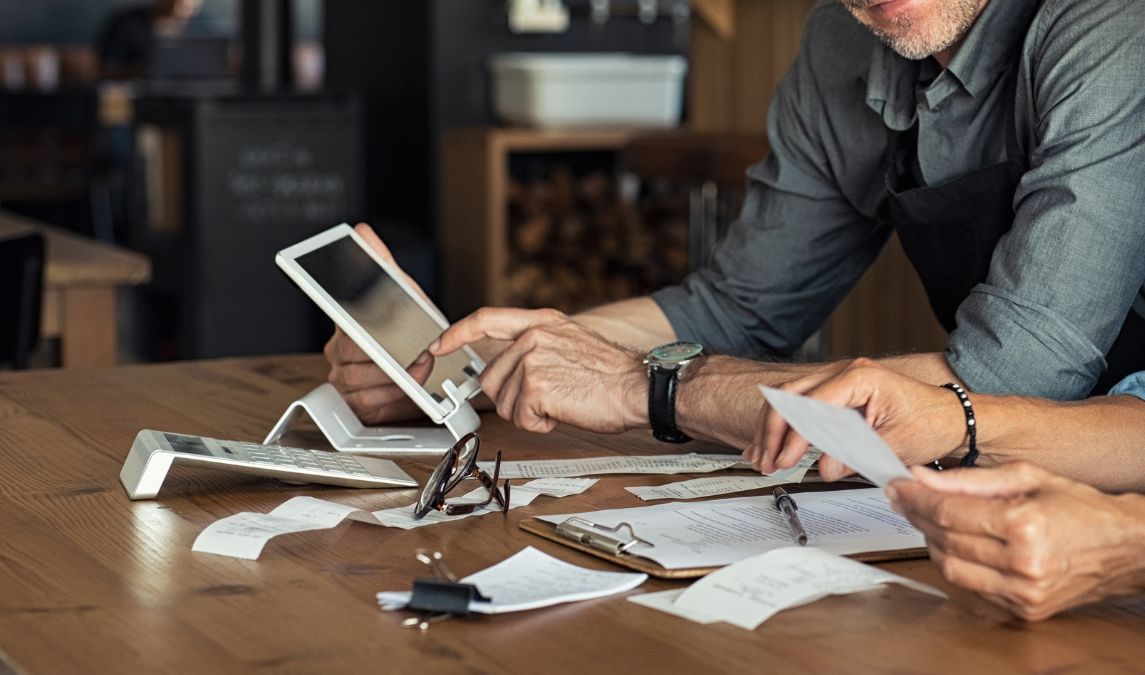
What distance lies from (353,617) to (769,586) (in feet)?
1.00

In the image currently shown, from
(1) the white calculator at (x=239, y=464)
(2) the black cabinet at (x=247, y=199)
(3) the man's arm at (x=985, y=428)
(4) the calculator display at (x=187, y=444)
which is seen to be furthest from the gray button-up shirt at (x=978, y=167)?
(2) the black cabinet at (x=247, y=199)

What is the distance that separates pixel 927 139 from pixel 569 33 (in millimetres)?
3918

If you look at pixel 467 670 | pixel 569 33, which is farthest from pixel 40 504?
pixel 569 33

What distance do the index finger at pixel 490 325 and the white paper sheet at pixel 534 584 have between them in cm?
47

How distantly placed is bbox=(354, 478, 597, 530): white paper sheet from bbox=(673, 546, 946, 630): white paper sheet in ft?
0.98

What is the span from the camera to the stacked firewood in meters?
5.11

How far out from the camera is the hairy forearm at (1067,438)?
1.46 metres

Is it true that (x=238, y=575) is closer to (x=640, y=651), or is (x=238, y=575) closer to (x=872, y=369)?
(x=640, y=651)

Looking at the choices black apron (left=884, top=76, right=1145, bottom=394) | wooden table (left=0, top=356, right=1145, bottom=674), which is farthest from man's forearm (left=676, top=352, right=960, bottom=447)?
black apron (left=884, top=76, right=1145, bottom=394)

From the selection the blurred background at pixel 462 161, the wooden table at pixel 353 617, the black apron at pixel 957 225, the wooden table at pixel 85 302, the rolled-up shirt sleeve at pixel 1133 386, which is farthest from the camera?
the blurred background at pixel 462 161

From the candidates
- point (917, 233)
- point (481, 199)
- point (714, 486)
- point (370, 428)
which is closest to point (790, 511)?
point (714, 486)

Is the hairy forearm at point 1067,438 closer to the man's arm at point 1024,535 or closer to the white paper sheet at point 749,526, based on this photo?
the white paper sheet at point 749,526

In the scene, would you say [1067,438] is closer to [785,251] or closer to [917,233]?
[917,233]

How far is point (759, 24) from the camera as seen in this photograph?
14.3 ft
